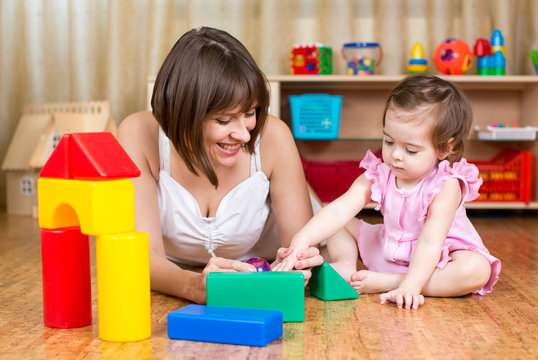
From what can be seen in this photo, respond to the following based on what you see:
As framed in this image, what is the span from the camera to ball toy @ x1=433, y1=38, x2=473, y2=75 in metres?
2.53

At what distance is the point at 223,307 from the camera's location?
1.01 meters

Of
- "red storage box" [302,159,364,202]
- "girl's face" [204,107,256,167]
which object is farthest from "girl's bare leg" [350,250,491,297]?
"red storage box" [302,159,364,202]

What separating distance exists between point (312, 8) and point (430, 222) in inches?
68.6

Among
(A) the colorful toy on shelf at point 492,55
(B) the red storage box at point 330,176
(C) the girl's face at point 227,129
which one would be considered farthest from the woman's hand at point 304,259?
(A) the colorful toy on shelf at point 492,55

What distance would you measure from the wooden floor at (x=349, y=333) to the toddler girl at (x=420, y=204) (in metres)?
0.04

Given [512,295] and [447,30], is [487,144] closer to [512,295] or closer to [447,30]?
[447,30]

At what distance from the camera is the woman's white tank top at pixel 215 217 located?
4.46 feet

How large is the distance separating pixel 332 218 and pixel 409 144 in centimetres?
→ 20

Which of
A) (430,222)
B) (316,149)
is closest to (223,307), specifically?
(430,222)

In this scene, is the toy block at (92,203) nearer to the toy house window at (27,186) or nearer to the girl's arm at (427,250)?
the girl's arm at (427,250)

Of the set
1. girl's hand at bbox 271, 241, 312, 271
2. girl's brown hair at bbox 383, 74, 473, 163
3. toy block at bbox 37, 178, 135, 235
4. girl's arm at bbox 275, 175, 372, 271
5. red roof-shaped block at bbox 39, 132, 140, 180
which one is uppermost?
girl's brown hair at bbox 383, 74, 473, 163

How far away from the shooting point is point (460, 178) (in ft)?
4.05

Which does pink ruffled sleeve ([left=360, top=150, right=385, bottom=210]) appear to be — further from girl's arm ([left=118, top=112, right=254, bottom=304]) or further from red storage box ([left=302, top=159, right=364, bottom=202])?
red storage box ([left=302, top=159, right=364, bottom=202])

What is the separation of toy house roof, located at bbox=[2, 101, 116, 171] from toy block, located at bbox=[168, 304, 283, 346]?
1691 millimetres
